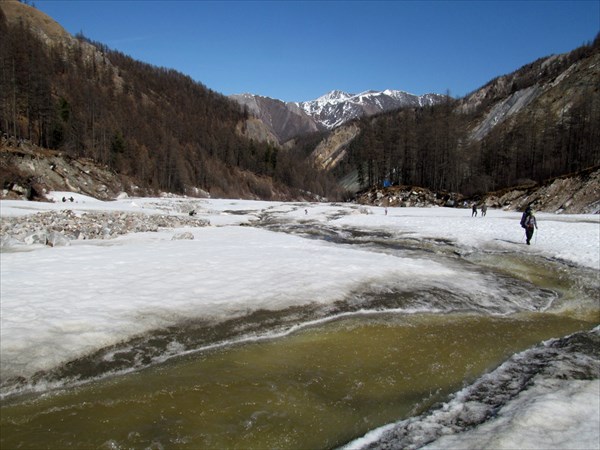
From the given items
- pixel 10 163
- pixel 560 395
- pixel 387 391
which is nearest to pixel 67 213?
pixel 387 391

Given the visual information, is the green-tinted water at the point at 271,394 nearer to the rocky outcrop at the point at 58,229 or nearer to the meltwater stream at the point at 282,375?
the meltwater stream at the point at 282,375

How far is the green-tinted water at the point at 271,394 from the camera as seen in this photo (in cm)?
454

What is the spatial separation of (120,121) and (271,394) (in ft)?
438

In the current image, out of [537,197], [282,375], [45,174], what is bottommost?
[282,375]

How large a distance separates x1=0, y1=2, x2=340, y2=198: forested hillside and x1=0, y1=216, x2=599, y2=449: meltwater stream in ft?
242

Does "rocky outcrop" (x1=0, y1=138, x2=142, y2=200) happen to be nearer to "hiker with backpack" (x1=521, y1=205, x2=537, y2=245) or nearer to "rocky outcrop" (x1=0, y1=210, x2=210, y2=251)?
"rocky outcrop" (x1=0, y1=210, x2=210, y2=251)

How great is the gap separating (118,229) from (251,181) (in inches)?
5092

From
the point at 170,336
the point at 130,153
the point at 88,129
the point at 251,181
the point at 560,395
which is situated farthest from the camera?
the point at 251,181

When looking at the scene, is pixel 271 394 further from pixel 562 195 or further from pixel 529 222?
pixel 562 195

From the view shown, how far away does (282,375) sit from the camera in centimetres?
616

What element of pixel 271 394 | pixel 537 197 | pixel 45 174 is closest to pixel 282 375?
pixel 271 394

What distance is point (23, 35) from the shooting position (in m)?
106

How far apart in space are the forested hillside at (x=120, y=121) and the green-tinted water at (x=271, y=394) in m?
74.6

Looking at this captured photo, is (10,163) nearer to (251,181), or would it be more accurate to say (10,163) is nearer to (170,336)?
(170,336)
